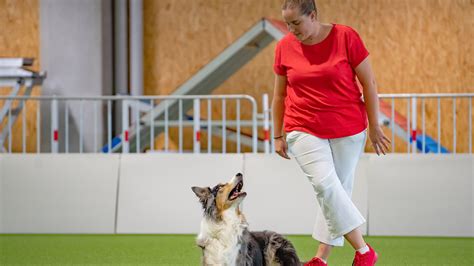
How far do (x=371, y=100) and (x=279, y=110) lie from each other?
606 millimetres

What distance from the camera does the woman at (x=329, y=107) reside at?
4887 mm

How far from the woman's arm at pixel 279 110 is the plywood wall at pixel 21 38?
10.2 m

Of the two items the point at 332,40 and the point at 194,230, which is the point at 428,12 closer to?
the point at 194,230

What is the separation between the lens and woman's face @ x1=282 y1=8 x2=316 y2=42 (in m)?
4.80

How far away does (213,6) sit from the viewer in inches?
598

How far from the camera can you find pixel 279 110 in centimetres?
532

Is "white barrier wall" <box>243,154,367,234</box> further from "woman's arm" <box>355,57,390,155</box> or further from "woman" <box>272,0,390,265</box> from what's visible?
"woman's arm" <box>355,57,390,155</box>

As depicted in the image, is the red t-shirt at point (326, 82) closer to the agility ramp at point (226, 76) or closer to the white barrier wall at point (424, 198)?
the white barrier wall at point (424, 198)

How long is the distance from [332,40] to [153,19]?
10.6 metres

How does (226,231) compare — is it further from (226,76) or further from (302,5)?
(226,76)

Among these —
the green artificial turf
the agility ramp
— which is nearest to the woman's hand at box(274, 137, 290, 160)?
the green artificial turf

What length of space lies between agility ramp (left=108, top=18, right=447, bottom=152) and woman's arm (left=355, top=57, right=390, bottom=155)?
6.88 metres

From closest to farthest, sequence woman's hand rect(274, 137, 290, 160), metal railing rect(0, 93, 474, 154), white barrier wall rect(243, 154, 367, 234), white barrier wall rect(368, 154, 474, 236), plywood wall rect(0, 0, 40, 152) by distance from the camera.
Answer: woman's hand rect(274, 137, 290, 160) → white barrier wall rect(368, 154, 474, 236) → white barrier wall rect(243, 154, 367, 234) → metal railing rect(0, 93, 474, 154) → plywood wall rect(0, 0, 40, 152)

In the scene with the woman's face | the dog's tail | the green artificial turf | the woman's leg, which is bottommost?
the green artificial turf
